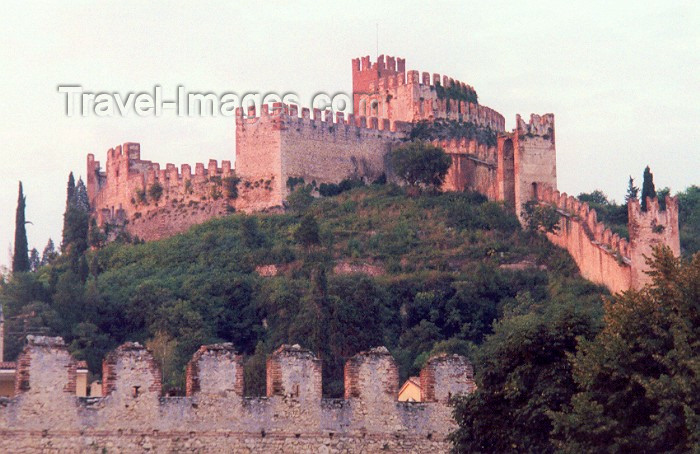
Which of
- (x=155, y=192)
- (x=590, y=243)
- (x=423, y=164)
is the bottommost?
(x=590, y=243)

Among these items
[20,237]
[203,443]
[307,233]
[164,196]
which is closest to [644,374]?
[203,443]

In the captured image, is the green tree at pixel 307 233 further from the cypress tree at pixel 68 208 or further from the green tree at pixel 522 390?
the green tree at pixel 522 390

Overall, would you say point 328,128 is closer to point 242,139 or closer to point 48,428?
point 242,139

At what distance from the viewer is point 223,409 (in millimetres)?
31438

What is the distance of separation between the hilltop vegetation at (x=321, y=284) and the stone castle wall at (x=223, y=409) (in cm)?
2349

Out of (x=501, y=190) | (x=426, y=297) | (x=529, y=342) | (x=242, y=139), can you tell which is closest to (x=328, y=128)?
(x=242, y=139)

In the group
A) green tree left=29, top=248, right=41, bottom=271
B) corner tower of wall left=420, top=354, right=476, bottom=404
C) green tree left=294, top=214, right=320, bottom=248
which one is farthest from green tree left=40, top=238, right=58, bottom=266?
corner tower of wall left=420, top=354, right=476, bottom=404

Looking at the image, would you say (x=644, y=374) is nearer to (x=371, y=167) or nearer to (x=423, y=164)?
(x=423, y=164)

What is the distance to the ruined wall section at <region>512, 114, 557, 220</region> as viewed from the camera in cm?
7706

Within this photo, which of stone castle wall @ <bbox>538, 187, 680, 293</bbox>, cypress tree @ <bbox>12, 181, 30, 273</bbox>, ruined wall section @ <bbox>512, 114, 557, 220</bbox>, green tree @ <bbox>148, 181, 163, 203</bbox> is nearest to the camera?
stone castle wall @ <bbox>538, 187, 680, 293</bbox>

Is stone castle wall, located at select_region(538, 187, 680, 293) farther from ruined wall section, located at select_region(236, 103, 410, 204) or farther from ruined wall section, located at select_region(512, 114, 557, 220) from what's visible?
ruined wall section, located at select_region(236, 103, 410, 204)

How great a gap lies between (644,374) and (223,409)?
7096mm

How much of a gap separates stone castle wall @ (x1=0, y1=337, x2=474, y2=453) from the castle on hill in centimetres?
3578

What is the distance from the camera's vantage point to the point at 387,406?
107 feet
